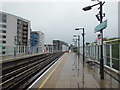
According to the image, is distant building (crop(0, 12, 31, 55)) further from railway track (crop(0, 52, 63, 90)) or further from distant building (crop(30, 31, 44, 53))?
railway track (crop(0, 52, 63, 90))

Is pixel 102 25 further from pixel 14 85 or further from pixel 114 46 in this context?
pixel 14 85

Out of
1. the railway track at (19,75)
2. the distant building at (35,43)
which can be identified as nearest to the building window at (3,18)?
the distant building at (35,43)

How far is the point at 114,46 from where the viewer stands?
29.1 ft

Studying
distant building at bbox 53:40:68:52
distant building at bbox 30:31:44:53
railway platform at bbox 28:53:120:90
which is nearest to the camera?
railway platform at bbox 28:53:120:90

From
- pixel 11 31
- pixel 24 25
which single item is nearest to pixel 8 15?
pixel 11 31

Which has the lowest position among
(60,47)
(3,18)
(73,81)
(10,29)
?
(73,81)

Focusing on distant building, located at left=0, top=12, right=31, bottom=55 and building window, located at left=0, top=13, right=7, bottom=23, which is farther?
building window, located at left=0, top=13, right=7, bottom=23

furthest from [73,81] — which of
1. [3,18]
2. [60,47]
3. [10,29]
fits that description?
[60,47]

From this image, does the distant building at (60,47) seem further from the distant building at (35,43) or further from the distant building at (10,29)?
the distant building at (10,29)

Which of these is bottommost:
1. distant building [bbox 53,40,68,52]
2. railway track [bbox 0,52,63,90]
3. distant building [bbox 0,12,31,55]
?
railway track [bbox 0,52,63,90]

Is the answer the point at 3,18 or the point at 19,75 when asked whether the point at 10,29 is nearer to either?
the point at 3,18

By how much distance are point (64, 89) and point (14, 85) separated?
2.65 m

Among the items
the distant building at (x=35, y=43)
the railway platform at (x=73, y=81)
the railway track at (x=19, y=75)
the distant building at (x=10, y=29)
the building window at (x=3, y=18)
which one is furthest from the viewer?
the building window at (x=3, y=18)

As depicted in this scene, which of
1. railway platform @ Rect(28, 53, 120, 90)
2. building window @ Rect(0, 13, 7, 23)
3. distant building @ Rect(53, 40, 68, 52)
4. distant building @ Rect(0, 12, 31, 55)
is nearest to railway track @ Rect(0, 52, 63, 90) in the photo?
railway platform @ Rect(28, 53, 120, 90)
